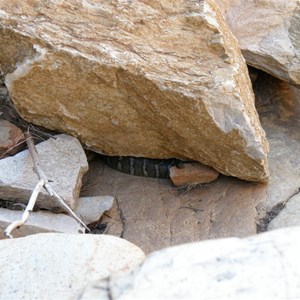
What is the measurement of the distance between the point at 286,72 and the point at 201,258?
2400mm

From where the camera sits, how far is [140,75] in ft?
10.1

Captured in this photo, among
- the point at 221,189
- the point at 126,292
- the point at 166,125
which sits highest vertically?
the point at 126,292

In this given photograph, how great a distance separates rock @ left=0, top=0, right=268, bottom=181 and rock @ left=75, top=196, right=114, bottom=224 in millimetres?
344

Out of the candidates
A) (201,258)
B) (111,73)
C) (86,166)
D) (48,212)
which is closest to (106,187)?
(86,166)

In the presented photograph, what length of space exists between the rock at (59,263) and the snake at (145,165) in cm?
124

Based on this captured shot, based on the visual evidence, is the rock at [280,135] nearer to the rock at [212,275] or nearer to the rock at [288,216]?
the rock at [288,216]

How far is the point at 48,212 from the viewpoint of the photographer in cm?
319

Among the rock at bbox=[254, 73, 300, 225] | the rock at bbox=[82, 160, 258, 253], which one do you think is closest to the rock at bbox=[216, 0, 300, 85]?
the rock at bbox=[254, 73, 300, 225]

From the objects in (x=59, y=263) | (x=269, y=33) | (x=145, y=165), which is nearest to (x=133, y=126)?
(x=145, y=165)

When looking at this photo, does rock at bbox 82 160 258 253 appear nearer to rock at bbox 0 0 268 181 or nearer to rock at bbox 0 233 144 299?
rock at bbox 0 0 268 181

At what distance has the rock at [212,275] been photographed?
145cm

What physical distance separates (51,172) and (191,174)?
0.72 meters

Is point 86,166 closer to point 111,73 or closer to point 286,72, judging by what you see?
point 111,73

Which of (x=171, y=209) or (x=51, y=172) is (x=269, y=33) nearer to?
(x=171, y=209)
